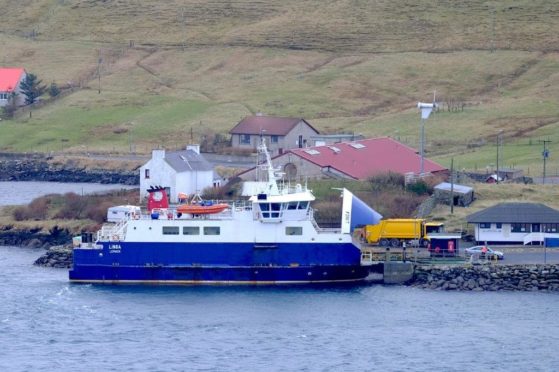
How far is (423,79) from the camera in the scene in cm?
12238

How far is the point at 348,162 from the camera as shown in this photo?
268 feet

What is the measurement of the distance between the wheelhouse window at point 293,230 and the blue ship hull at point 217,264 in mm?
448

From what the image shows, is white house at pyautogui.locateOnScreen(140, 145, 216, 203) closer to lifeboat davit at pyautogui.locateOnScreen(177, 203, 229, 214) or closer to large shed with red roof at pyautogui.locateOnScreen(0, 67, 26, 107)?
lifeboat davit at pyautogui.locateOnScreen(177, 203, 229, 214)

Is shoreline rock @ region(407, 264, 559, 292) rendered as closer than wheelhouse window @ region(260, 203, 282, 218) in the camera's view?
Yes

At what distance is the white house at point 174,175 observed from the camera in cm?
7719

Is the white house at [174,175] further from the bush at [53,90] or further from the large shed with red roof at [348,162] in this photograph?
the bush at [53,90]

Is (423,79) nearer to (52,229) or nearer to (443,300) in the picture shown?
(52,229)

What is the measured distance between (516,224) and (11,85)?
69702 mm

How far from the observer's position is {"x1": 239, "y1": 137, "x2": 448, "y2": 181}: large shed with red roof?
7994cm

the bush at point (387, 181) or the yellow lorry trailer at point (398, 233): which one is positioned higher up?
the bush at point (387, 181)

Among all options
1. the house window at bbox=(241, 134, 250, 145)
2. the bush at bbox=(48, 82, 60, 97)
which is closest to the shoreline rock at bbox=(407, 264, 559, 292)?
the house window at bbox=(241, 134, 250, 145)

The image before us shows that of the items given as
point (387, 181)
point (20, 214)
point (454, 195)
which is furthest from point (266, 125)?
point (454, 195)

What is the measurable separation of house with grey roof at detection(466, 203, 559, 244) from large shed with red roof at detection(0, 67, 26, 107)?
218 feet

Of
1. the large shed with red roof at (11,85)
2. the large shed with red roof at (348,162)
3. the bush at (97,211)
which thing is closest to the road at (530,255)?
the large shed with red roof at (348,162)
